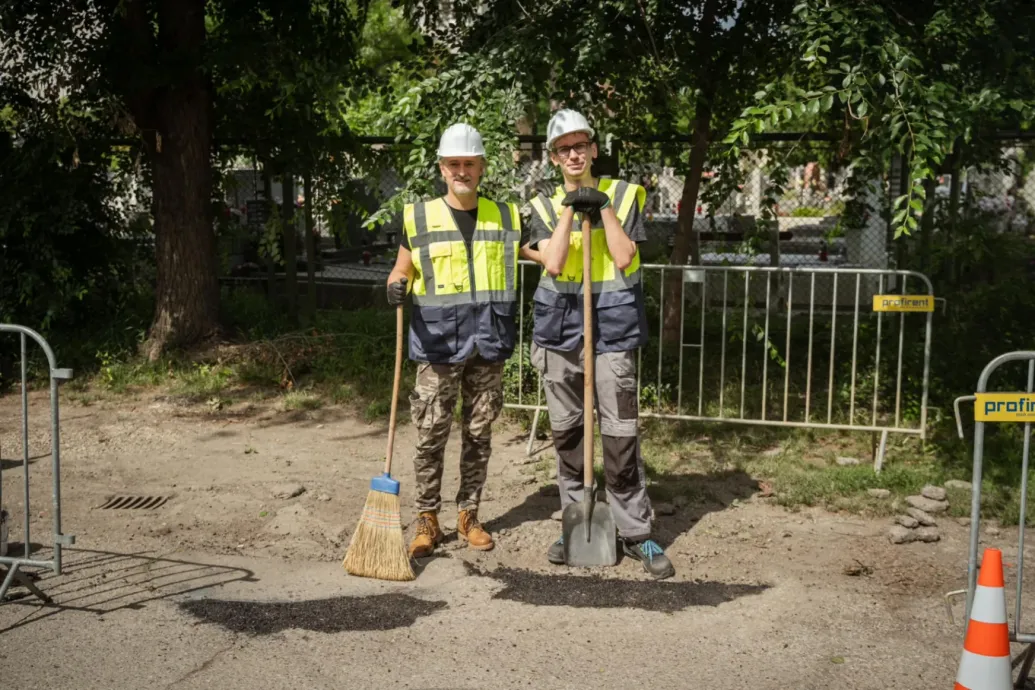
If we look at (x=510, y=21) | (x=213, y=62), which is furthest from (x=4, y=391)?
(x=510, y=21)

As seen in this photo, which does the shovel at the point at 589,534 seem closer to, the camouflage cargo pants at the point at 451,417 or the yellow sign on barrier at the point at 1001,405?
the camouflage cargo pants at the point at 451,417

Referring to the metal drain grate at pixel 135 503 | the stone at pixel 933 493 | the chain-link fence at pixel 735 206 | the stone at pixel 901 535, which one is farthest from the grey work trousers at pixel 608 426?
the metal drain grate at pixel 135 503

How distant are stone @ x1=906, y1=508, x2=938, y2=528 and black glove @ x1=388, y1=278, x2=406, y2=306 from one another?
10.3 feet

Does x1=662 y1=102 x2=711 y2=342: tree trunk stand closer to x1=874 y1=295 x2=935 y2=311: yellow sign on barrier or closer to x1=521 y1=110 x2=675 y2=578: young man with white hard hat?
x1=874 y1=295 x2=935 y2=311: yellow sign on barrier

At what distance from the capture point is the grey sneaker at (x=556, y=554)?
18.7 feet

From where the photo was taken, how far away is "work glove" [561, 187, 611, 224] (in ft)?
17.6

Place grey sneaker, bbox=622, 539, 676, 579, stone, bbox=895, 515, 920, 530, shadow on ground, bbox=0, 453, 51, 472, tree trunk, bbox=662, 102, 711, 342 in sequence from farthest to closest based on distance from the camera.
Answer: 1. tree trunk, bbox=662, 102, 711, 342
2. shadow on ground, bbox=0, 453, 51, 472
3. stone, bbox=895, 515, 920, 530
4. grey sneaker, bbox=622, 539, 676, 579

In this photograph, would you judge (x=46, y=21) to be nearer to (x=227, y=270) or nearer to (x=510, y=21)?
(x=227, y=270)

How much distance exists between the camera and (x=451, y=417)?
595cm

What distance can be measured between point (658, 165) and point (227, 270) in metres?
4.91

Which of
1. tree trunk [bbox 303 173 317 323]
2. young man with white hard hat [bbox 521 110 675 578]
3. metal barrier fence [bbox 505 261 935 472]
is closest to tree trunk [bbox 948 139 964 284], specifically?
metal barrier fence [bbox 505 261 935 472]

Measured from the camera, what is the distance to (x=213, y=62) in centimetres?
954

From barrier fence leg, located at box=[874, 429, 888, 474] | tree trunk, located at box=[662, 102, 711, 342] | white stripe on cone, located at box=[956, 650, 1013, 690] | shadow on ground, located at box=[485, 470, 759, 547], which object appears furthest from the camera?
tree trunk, located at box=[662, 102, 711, 342]

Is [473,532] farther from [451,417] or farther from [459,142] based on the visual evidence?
[459,142]
